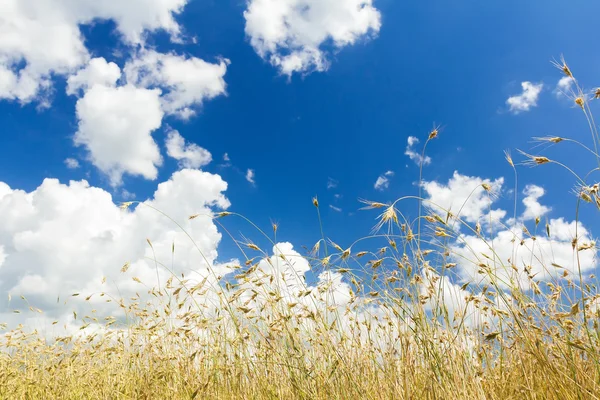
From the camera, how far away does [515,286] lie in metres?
3.07

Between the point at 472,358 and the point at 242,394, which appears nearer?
the point at 472,358

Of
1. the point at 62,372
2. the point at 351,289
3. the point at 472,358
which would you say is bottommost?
the point at 472,358

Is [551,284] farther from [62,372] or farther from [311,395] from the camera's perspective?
[62,372]

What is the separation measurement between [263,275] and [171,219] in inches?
38.4

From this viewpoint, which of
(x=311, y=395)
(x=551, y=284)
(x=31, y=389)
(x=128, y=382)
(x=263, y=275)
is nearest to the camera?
(x=311, y=395)

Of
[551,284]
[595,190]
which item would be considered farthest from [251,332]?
[595,190]

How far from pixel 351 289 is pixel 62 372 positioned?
12.2 feet

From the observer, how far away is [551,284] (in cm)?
352

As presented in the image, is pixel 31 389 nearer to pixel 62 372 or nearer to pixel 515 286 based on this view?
pixel 62 372

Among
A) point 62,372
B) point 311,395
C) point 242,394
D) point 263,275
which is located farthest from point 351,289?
point 62,372

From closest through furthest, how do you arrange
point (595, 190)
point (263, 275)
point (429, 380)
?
point (595, 190) < point (429, 380) < point (263, 275)

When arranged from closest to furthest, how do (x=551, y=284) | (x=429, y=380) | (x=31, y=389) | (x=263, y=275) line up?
1. (x=429, y=380)
2. (x=551, y=284)
3. (x=263, y=275)
4. (x=31, y=389)

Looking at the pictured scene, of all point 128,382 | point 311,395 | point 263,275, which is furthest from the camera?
A: point 128,382

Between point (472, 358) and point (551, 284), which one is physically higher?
point (551, 284)
